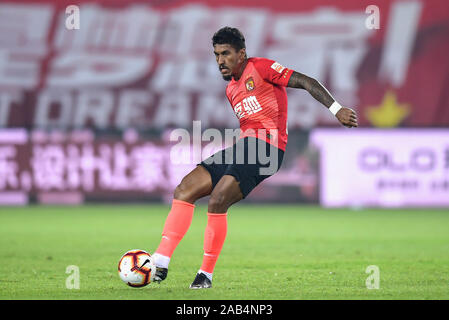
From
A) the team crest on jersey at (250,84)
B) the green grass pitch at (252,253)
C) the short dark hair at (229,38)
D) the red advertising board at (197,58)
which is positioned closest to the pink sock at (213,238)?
the green grass pitch at (252,253)

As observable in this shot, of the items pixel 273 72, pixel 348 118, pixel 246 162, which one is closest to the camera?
pixel 348 118

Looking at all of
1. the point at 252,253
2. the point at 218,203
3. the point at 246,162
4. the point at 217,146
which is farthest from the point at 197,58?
the point at 218,203

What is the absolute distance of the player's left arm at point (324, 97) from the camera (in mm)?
5730

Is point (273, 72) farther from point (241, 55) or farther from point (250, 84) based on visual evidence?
point (241, 55)

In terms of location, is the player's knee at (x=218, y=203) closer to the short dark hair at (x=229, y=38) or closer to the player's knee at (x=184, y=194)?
the player's knee at (x=184, y=194)

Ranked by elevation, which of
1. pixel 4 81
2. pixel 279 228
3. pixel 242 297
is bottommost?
pixel 279 228

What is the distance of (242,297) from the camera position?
17.6 feet

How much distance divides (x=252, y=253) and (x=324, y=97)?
10.5ft

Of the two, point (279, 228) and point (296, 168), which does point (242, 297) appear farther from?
point (296, 168)

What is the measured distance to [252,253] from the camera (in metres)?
8.66

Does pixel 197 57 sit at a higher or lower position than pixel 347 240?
higher

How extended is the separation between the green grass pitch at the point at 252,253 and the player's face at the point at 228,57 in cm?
172
